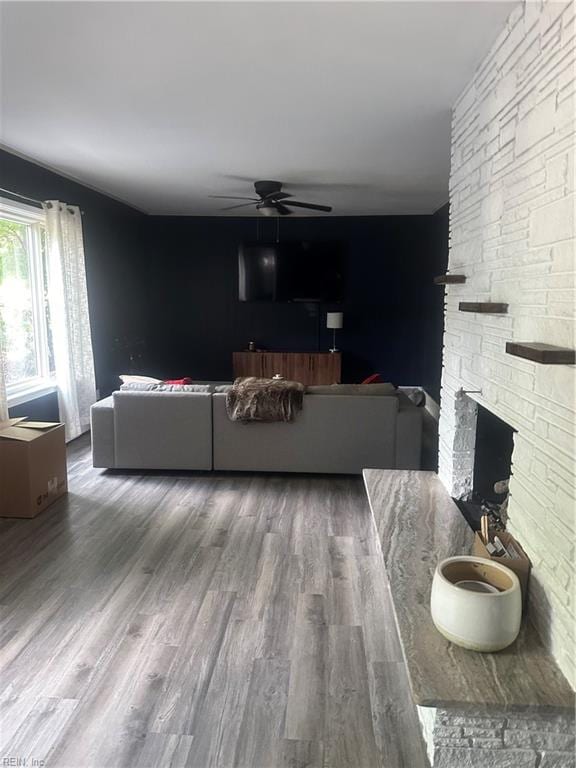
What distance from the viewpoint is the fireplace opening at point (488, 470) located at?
2550 millimetres

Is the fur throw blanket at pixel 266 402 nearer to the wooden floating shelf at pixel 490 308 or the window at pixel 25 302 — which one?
the window at pixel 25 302

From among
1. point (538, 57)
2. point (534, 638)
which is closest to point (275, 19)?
point (538, 57)

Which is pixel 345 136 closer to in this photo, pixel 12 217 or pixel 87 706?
pixel 12 217

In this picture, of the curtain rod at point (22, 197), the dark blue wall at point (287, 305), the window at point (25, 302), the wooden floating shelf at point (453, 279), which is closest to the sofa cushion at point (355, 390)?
the wooden floating shelf at point (453, 279)

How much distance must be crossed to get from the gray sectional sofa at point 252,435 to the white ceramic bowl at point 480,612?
241 centimetres

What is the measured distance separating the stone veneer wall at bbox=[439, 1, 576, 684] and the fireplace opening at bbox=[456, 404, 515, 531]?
23 cm

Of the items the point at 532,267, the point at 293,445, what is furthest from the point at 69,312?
the point at 532,267

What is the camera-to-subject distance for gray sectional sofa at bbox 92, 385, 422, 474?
4.16 m

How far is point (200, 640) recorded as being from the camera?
2.32m

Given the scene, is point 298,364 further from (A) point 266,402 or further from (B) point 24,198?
(B) point 24,198

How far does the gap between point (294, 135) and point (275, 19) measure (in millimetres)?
1592

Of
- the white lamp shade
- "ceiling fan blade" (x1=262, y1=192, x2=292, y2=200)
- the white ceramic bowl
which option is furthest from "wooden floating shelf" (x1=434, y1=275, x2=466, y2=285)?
the white lamp shade

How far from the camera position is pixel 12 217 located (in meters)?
4.44

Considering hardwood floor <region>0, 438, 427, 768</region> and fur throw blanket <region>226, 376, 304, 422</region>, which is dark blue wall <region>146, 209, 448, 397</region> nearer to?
fur throw blanket <region>226, 376, 304, 422</region>
